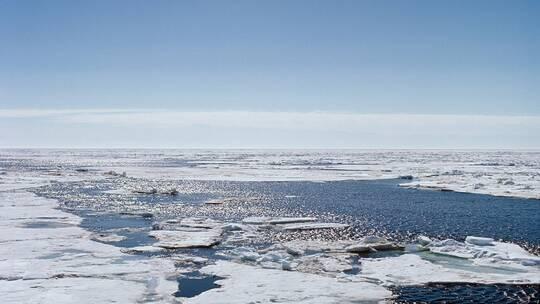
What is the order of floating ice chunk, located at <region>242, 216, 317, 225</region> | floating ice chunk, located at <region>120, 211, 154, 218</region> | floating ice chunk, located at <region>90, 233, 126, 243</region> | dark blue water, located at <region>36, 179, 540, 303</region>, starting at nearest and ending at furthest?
dark blue water, located at <region>36, 179, 540, 303</region>
floating ice chunk, located at <region>90, 233, 126, 243</region>
floating ice chunk, located at <region>242, 216, 317, 225</region>
floating ice chunk, located at <region>120, 211, 154, 218</region>

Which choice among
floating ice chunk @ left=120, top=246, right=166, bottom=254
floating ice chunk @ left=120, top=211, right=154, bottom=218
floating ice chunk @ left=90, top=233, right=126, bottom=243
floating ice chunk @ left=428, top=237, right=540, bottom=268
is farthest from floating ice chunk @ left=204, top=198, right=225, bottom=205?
floating ice chunk @ left=428, top=237, right=540, bottom=268

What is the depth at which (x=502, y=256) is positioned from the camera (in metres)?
17.0

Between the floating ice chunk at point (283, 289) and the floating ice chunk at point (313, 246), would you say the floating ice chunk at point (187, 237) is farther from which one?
the floating ice chunk at point (283, 289)

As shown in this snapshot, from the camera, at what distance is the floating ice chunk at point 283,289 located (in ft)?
42.1

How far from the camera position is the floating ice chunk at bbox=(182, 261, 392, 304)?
1282 centimetres

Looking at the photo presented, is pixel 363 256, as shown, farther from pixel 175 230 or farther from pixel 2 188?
pixel 2 188

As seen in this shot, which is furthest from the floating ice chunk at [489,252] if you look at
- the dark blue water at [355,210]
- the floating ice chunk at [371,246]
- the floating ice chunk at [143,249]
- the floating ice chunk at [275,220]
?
the floating ice chunk at [143,249]

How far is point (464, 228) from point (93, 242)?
16089mm

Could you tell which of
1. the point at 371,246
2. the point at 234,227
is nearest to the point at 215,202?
the point at 234,227

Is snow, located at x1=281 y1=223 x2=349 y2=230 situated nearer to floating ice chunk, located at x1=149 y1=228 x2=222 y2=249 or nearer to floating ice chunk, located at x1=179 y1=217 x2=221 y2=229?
floating ice chunk, located at x1=179 y1=217 x2=221 y2=229

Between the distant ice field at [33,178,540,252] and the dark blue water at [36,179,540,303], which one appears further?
the distant ice field at [33,178,540,252]

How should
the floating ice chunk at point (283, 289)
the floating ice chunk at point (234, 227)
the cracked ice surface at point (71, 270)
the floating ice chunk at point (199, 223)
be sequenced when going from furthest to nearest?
the floating ice chunk at point (199, 223) → the floating ice chunk at point (234, 227) → the cracked ice surface at point (71, 270) → the floating ice chunk at point (283, 289)

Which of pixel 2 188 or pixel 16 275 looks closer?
pixel 16 275

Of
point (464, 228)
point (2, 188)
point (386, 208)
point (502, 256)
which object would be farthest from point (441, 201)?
point (2, 188)
